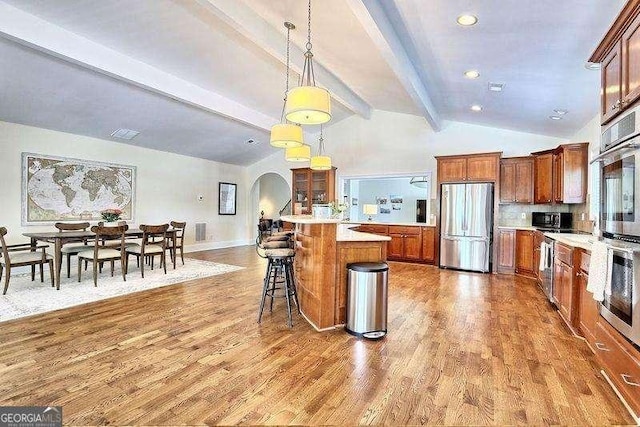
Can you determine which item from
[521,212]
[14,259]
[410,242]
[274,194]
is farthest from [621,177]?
[274,194]

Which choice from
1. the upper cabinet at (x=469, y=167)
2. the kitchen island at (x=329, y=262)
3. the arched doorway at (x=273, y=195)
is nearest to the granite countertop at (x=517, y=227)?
the upper cabinet at (x=469, y=167)

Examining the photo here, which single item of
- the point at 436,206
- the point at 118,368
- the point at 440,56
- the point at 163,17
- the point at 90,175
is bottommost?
the point at 118,368

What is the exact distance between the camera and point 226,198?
954 centimetres

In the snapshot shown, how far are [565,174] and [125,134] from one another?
7924 mm

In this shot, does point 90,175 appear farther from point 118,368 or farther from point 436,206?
point 436,206

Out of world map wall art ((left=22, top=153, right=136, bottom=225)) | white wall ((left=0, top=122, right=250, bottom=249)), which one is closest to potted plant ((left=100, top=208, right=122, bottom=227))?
world map wall art ((left=22, top=153, right=136, bottom=225))

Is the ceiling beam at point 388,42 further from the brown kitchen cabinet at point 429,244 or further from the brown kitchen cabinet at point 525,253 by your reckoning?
the brown kitchen cabinet at point 525,253

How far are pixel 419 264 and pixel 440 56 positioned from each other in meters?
4.34

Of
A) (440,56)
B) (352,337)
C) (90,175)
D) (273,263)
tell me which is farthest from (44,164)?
(440,56)

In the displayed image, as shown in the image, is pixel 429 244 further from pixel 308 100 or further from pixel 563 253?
pixel 308 100

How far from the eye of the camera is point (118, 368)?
7.86 feet

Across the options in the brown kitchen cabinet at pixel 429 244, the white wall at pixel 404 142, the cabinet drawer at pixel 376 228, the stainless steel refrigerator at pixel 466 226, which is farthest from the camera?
the cabinet drawer at pixel 376 228

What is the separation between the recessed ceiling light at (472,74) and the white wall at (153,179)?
672cm

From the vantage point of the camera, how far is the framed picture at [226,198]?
9.35 metres
